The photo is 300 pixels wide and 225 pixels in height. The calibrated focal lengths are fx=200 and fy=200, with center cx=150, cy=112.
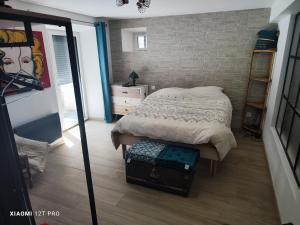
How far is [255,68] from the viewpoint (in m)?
3.62

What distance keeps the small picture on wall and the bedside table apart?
4.83ft

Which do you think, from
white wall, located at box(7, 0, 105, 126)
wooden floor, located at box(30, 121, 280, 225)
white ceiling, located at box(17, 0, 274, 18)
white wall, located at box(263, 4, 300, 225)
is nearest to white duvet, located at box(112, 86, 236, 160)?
wooden floor, located at box(30, 121, 280, 225)

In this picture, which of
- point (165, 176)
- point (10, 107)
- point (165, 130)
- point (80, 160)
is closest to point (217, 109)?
point (165, 130)

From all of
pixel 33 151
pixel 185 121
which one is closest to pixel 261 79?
pixel 185 121

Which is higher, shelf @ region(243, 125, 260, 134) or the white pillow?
the white pillow

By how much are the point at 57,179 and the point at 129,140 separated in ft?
3.41

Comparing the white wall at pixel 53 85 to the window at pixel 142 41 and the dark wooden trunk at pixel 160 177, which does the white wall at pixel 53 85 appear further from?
the dark wooden trunk at pixel 160 177

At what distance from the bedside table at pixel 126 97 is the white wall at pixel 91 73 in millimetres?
368

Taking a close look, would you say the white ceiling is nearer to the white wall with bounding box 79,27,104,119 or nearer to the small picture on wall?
the small picture on wall

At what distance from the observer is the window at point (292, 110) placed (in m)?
1.93

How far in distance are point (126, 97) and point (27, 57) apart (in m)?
2.00

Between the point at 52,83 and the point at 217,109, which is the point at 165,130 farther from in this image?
the point at 52,83

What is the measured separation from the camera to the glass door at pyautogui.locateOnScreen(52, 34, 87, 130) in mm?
3828

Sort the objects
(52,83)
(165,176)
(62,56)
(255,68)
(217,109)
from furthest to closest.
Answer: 1. (62,56)
2. (255,68)
3. (52,83)
4. (217,109)
5. (165,176)
